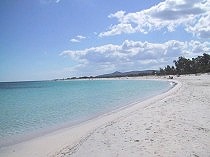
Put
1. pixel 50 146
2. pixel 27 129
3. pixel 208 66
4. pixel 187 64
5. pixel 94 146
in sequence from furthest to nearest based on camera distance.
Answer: pixel 187 64
pixel 208 66
pixel 27 129
pixel 50 146
pixel 94 146

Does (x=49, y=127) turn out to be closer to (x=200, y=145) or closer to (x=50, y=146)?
(x=50, y=146)

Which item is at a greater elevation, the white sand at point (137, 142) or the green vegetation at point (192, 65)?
the green vegetation at point (192, 65)

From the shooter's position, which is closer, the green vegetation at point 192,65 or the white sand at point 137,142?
the white sand at point 137,142

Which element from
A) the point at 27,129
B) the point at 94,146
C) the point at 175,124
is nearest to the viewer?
the point at 94,146

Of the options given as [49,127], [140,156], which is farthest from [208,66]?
[140,156]

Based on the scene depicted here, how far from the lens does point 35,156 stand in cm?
950

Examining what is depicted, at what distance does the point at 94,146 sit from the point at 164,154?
264cm

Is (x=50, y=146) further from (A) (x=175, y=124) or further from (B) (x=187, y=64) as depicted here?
(B) (x=187, y=64)

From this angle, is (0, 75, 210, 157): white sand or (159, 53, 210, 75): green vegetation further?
(159, 53, 210, 75): green vegetation

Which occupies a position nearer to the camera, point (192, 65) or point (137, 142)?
point (137, 142)

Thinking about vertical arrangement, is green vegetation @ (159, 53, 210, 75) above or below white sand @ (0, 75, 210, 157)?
above

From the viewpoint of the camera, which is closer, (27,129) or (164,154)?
(164,154)

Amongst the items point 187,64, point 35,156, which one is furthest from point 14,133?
point 187,64

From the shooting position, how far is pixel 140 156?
296 inches
